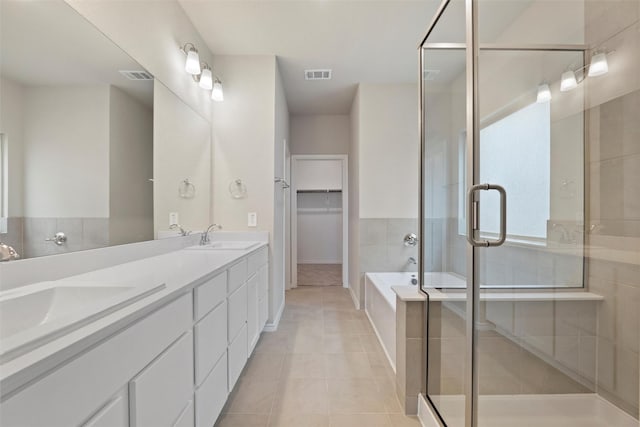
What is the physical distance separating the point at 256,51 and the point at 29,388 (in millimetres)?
2963

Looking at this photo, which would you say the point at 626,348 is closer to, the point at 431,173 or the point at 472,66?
the point at 431,173

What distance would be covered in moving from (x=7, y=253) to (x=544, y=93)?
7.60 feet

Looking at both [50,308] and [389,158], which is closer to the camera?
[50,308]

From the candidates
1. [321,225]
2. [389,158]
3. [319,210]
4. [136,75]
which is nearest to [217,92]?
[136,75]

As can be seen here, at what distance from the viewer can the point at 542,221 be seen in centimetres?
135

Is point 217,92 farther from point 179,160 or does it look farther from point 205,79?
point 179,160

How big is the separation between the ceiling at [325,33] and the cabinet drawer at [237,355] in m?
2.40

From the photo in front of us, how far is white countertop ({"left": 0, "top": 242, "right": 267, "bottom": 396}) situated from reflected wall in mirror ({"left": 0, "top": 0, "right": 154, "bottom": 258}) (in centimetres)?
22

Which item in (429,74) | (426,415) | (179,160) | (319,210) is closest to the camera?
(426,415)

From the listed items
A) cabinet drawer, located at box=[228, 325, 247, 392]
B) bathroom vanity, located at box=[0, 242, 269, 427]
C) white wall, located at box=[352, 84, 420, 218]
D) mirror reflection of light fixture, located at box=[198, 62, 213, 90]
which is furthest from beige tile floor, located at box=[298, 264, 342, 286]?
mirror reflection of light fixture, located at box=[198, 62, 213, 90]

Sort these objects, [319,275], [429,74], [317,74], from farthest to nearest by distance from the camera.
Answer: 1. [319,275]
2. [317,74]
3. [429,74]

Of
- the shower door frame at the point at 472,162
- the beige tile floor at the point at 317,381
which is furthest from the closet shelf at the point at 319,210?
the shower door frame at the point at 472,162

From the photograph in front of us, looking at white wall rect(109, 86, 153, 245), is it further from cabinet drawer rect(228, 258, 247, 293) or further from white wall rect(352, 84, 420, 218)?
white wall rect(352, 84, 420, 218)

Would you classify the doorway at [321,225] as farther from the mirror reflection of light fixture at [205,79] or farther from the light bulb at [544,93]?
the light bulb at [544,93]
